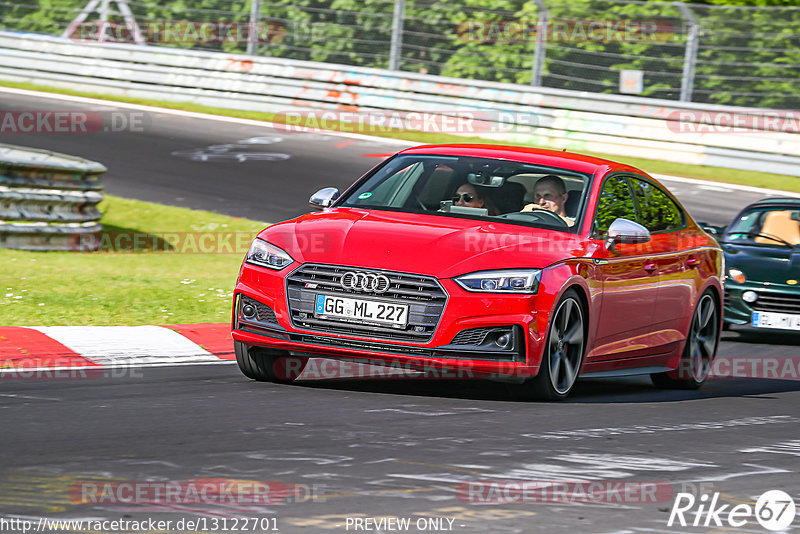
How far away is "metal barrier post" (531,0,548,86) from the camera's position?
24.5 meters

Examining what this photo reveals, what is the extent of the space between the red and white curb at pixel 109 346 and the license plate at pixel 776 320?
5.31m

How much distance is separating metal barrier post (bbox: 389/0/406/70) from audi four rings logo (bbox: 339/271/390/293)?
1829cm

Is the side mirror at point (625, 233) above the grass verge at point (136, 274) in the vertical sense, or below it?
above

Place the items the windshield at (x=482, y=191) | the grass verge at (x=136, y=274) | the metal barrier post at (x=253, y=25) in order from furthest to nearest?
the metal barrier post at (x=253, y=25)
the grass verge at (x=136, y=274)
the windshield at (x=482, y=191)

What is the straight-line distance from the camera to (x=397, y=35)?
25.8m

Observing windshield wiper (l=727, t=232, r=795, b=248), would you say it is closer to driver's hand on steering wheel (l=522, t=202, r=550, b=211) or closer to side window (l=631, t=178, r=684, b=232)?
side window (l=631, t=178, r=684, b=232)

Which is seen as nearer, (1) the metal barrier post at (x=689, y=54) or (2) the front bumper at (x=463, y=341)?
(2) the front bumper at (x=463, y=341)

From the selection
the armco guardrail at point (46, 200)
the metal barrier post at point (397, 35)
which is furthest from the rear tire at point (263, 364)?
the metal barrier post at point (397, 35)

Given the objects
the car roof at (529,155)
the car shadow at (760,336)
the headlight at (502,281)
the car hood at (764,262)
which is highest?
the car roof at (529,155)

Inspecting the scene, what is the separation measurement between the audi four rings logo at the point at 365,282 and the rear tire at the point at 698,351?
117 inches

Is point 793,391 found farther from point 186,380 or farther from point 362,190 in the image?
point 186,380

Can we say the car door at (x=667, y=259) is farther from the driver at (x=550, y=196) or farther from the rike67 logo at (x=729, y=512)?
the rike67 logo at (x=729, y=512)

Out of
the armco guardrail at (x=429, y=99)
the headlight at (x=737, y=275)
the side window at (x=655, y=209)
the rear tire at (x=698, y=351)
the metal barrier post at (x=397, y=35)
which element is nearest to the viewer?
the side window at (x=655, y=209)

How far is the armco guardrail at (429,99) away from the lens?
2388 centimetres
